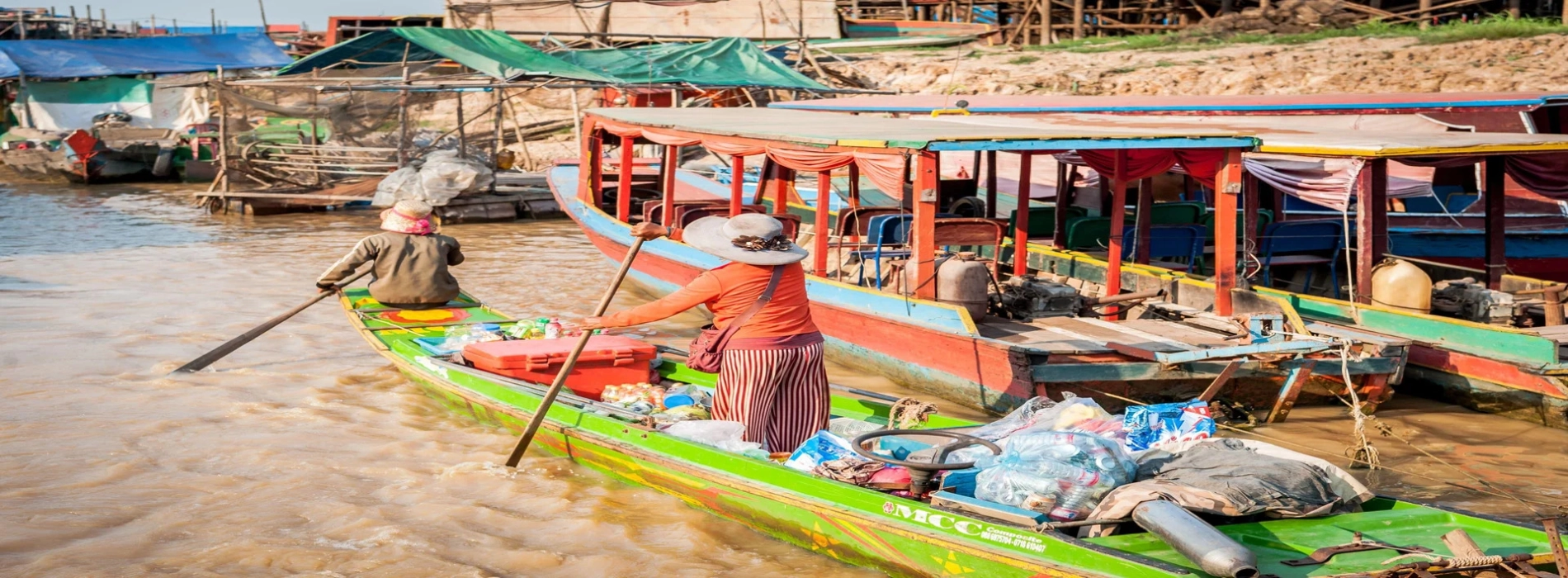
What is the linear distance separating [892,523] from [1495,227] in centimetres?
636

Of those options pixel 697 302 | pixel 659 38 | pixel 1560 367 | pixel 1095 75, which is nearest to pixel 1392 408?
pixel 1560 367

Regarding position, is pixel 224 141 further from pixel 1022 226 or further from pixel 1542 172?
pixel 1542 172

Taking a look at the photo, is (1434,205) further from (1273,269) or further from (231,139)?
(231,139)

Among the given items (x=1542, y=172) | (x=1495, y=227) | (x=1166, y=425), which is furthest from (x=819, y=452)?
(x=1542, y=172)

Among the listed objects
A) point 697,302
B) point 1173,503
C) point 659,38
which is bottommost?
point 1173,503

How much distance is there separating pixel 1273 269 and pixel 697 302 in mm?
6935

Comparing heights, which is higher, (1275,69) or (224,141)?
(1275,69)

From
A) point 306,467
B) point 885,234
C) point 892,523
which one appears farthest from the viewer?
point 885,234

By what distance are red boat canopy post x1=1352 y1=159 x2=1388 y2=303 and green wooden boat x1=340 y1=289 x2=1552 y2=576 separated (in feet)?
13.4

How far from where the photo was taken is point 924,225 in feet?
25.8

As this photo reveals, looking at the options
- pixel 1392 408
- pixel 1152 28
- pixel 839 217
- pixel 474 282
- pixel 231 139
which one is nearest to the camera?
pixel 1392 408

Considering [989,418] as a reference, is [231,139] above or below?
above

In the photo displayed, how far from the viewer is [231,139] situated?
59.4 feet

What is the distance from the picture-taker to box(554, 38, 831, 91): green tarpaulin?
1875 cm
